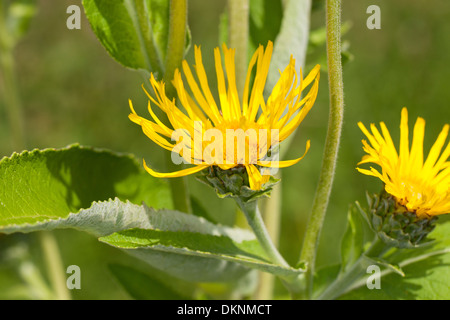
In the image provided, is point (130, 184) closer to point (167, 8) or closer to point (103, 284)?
point (167, 8)

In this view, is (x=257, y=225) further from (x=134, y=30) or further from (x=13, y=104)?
(x=13, y=104)

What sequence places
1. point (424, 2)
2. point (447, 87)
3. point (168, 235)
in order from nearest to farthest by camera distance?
point (168, 235) < point (447, 87) < point (424, 2)

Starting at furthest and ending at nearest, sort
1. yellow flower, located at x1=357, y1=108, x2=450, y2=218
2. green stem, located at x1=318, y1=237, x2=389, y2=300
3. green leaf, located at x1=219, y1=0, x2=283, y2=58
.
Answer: green leaf, located at x1=219, y1=0, x2=283, y2=58 → green stem, located at x1=318, y1=237, x2=389, y2=300 → yellow flower, located at x1=357, y1=108, x2=450, y2=218

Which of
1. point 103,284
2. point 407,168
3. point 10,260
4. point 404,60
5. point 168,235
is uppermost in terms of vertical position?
point 404,60

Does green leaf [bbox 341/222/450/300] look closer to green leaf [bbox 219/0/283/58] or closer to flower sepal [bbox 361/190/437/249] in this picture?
flower sepal [bbox 361/190/437/249]

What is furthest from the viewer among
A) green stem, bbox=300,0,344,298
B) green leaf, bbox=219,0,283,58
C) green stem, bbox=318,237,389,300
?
green leaf, bbox=219,0,283,58

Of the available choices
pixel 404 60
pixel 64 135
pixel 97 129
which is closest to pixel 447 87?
pixel 404 60

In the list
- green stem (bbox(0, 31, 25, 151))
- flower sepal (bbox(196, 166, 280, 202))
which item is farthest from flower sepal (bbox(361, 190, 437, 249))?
green stem (bbox(0, 31, 25, 151))

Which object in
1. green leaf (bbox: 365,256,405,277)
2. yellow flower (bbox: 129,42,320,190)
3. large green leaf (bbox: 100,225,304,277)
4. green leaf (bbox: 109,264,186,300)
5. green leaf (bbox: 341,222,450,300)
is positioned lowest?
green leaf (bbox: 109,264,186,300)
